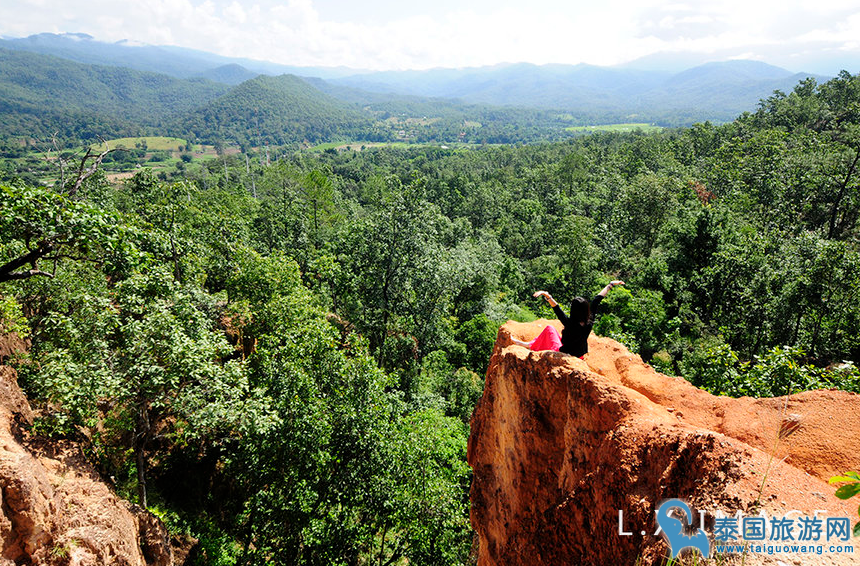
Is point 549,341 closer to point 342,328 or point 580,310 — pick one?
point 580,310

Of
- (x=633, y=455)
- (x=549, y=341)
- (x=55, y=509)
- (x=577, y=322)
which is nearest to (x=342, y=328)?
(x=549, y=341)

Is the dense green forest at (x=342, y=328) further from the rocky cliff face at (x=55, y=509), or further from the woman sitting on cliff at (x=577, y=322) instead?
the woman sitting on cliff at (x=577, y=322)

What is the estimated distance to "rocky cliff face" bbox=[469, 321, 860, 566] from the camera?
592cm

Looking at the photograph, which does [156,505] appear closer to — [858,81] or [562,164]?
[562,164]

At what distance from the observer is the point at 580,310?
1041cm

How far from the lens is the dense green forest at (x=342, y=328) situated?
12.8m

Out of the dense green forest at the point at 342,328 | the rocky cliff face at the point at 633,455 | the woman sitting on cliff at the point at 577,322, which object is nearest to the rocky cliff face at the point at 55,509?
the dense green forest at the point at 342,328

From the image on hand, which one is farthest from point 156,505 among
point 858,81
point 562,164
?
point 858,81

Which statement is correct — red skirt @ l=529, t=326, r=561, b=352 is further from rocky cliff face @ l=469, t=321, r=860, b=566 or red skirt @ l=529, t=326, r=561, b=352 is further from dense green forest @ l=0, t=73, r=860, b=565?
dense green forest @ l=0, t=73, r=860, b=565

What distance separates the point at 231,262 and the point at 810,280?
33506 mm

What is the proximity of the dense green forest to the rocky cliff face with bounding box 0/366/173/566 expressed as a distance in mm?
839

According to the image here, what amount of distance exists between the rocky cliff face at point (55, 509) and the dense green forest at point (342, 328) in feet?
2.75

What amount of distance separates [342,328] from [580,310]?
24.6 metres

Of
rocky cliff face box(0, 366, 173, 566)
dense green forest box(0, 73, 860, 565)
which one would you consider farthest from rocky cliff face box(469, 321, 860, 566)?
rocky cliff face box(0, 366, 173, 566)
